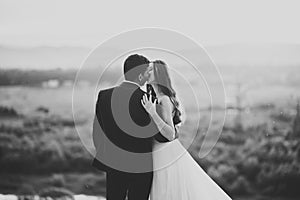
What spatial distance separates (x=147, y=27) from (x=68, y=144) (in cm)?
81

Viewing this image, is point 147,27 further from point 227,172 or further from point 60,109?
point 227,172

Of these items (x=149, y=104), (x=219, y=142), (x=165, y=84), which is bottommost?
(x=219, y=142)

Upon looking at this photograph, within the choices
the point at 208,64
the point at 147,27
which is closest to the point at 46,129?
the point at 147,27

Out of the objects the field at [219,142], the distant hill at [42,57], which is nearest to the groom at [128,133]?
the field at [219,142]

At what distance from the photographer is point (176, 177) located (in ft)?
8.75

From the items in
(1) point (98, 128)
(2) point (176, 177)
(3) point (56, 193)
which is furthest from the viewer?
(3) point (56, 193)

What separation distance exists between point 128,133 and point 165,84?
1.09 feet

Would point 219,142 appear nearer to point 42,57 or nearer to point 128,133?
Result: point 128,133

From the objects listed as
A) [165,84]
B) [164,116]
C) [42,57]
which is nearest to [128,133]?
[164,116]

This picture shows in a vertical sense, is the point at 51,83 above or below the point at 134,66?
below

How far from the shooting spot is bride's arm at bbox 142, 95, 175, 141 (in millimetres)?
2664

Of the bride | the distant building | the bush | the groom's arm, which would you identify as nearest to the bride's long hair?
the bride

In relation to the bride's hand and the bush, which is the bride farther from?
the bush

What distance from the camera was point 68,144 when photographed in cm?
289
